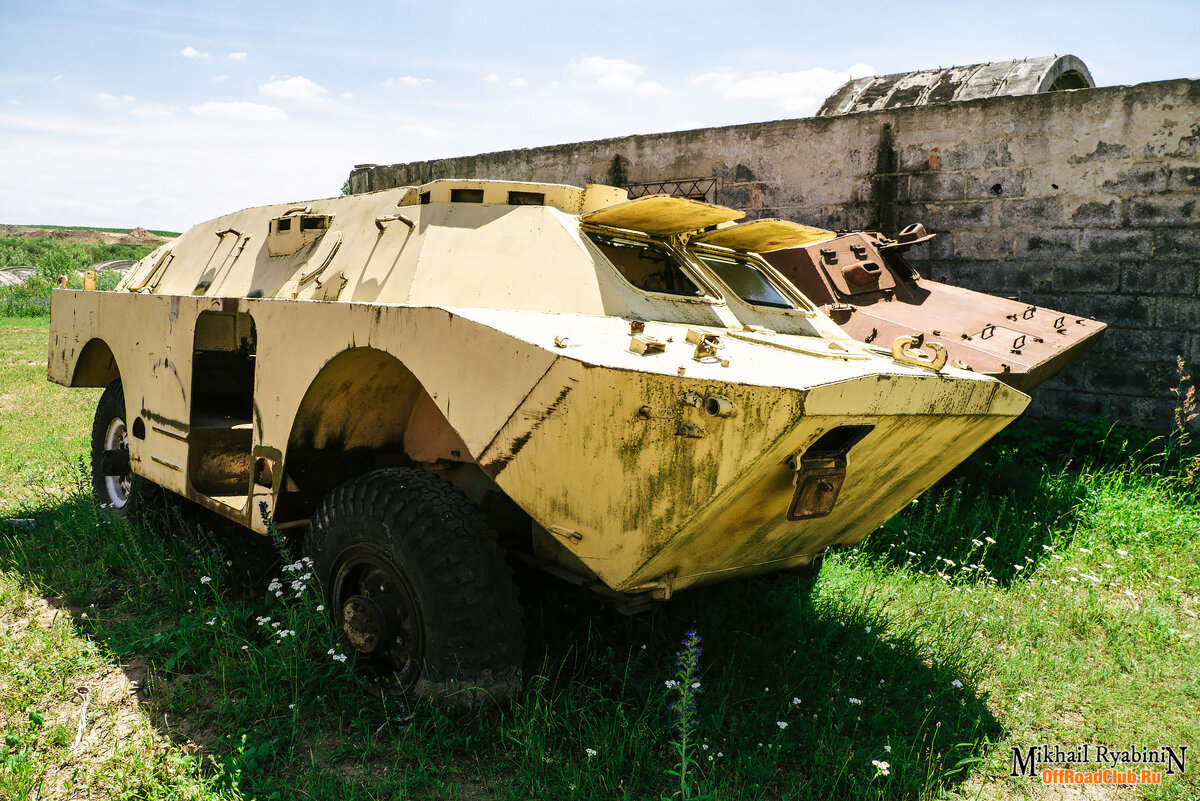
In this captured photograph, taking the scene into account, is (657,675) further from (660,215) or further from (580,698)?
(660,215)

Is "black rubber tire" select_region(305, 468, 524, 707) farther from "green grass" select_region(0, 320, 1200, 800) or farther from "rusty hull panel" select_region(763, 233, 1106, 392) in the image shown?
"rusty hull panel" select_region(763, 233, 1106, 392)

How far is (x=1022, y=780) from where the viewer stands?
2850mm

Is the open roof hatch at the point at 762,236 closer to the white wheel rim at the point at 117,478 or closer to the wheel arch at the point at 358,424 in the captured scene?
the wheel arch at the point at 358,424

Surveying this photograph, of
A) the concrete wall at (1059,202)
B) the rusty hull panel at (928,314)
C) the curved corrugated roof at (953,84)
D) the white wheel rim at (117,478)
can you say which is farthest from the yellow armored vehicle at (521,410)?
the curved corrugated roof at (953,84)

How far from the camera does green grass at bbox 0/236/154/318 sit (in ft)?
60.4

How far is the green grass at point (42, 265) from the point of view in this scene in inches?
725

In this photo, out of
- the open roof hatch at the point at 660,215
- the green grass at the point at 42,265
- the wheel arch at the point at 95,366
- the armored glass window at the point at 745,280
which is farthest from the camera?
the green grass at the point at 42,265

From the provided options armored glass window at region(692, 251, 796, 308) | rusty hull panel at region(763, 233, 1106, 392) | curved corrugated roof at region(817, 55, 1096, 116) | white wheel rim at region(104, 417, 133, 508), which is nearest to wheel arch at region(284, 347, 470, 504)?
armored glass window at region(692, 251, 796, 308)

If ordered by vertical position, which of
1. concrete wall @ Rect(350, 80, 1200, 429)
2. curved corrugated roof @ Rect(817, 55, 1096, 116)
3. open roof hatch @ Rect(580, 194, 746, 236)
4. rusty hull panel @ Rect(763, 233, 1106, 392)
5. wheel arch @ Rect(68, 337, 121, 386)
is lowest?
wheel arch @ Rect(68, 337, 121, 386)

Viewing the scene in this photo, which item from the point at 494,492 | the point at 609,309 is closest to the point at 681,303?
the point at 609,309

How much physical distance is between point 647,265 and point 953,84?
25.5 ft

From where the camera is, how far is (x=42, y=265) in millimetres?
22375

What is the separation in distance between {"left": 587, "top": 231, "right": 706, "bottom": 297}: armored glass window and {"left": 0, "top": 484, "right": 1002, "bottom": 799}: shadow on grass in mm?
1283

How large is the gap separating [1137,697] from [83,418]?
795cm
